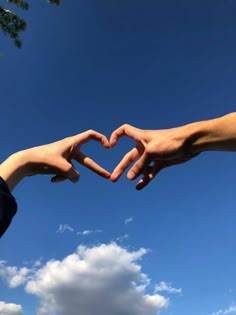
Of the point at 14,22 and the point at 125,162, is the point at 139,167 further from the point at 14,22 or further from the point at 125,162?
the point at 14,22

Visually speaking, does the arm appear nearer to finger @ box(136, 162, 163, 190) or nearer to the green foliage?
finger @ box(136, 162, 163, 190)

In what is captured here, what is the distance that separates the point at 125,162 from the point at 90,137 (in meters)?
0.27

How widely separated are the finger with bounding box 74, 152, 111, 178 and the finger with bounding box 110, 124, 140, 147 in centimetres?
21

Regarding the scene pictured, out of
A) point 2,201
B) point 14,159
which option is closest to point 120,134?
point 14,159

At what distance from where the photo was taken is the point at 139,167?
2.21m

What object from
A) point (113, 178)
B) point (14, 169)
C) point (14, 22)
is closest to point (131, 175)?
point (113, 178)

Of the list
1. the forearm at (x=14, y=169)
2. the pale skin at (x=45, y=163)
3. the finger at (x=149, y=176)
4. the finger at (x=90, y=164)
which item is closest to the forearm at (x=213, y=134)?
the finger at (x=149, y=176)

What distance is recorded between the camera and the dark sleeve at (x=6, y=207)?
1848 mm

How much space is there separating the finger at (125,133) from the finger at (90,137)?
47mm

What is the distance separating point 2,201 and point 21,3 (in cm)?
1333

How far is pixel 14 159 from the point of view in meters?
2.25

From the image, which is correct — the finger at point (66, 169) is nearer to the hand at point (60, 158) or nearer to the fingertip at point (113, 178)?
the hand at point (60, 158)

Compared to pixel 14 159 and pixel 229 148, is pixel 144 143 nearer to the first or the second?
pixel 229 148

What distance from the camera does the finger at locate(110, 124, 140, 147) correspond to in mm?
2297
